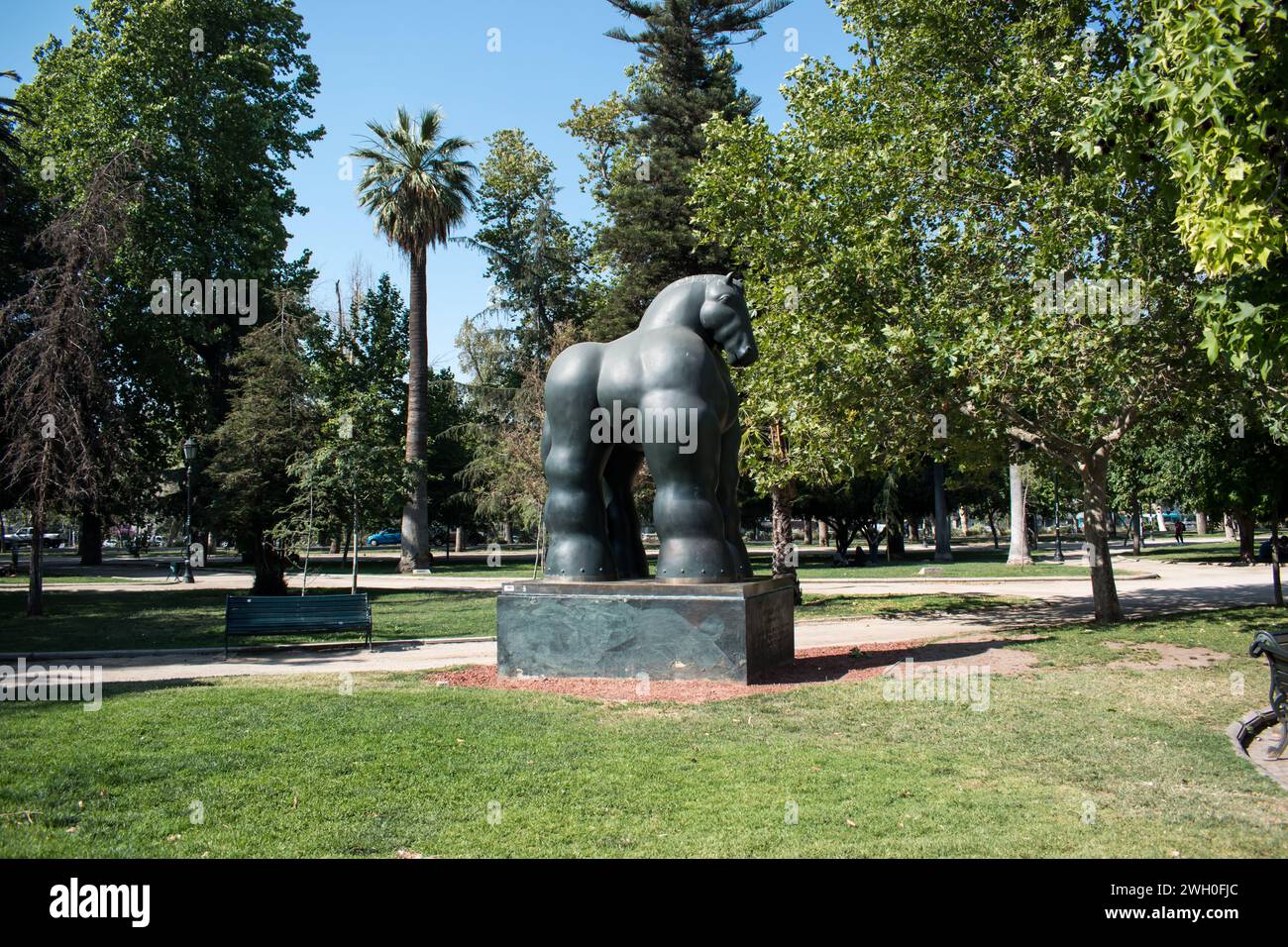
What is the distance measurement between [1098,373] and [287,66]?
1318 inches

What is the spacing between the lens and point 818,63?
19.8m

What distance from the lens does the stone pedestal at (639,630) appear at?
1037 cm

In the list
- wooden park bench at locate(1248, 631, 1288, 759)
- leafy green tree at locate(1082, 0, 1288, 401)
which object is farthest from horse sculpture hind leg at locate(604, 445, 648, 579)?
leafy green tree at locate(1082, 0, 1288, 401)

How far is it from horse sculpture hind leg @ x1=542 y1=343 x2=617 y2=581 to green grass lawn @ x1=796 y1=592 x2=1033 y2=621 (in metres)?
9.74

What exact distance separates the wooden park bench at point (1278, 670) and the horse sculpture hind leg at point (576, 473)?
6.69m

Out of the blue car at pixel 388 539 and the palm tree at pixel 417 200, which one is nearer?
the palm tree at pixel 417 200

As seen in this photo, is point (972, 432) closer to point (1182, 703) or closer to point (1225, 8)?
point (1182, 703)

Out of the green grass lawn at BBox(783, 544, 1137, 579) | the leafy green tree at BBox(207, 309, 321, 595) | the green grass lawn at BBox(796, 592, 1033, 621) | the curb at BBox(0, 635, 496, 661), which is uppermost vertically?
the leafy green tree at BBox(207, 309, 321, 595)

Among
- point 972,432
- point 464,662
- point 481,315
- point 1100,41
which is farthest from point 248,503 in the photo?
point 481,315

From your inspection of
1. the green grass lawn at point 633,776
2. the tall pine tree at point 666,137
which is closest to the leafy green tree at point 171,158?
the tall pine tree at point 666,137

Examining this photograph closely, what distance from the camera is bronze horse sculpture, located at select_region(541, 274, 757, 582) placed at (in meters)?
10.7

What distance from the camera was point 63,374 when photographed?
18.3m

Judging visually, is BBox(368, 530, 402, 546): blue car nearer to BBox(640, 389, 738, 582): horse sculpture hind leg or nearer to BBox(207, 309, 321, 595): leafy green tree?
BBox(207, 309, 321, 595): leafy green tree

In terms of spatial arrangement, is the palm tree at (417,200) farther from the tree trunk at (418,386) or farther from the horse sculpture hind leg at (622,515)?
the horse sculpture hind leg at (622,515)
